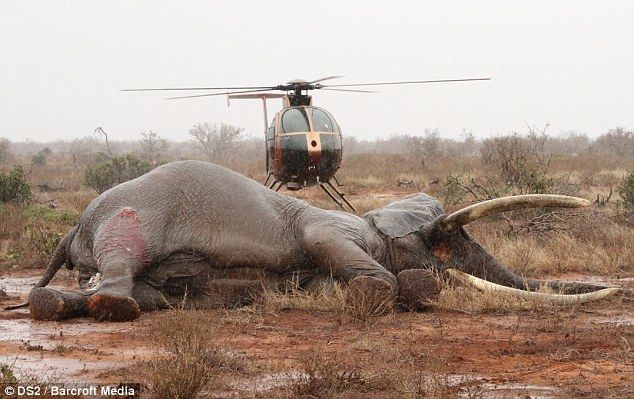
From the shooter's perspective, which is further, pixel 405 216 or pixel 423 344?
pixel 405 216

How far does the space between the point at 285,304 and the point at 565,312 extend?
2.36 m

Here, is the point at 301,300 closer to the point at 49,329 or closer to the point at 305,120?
the point at 49,329

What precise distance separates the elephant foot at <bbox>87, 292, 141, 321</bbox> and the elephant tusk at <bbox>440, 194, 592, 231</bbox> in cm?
293

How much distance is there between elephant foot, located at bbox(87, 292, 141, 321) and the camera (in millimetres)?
6516

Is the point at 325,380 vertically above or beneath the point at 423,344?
above

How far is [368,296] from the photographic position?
269 inches

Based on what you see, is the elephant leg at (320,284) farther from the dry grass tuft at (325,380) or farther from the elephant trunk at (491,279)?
the dry grass tuft at (325,380)

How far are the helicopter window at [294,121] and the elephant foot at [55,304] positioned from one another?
10953 millimetres

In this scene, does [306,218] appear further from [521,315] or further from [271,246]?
[521,315]

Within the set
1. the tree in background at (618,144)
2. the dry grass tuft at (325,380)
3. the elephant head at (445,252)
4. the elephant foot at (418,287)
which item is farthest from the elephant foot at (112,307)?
the tree in background at (618,144)

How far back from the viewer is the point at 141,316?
6941 millimetres

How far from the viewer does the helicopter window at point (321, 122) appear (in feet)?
57.5

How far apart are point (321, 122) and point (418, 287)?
1077 cm

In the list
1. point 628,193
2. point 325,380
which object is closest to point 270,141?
point 628,193
